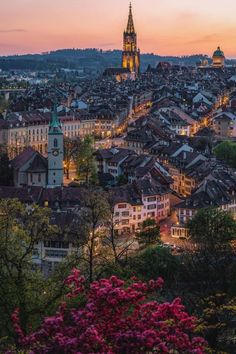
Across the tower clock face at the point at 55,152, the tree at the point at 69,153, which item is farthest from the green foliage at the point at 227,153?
the tower clock face at the point at 55,152

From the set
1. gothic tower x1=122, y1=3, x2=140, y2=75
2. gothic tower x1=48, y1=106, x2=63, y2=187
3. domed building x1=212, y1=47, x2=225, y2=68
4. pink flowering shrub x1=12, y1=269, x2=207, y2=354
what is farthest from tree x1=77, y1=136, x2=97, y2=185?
domed building x1=212, y1=47, x2=225, y2=68

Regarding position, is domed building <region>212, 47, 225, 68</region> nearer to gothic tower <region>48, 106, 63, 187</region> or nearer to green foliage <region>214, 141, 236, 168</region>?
green foliage <region>214, 141, 236, 168</region>

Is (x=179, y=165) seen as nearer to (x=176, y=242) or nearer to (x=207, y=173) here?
(x=207, y=173)

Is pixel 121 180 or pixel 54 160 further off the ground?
pixel 54 160

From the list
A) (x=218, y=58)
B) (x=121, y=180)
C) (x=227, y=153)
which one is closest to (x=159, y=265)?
(x=121, y=180)

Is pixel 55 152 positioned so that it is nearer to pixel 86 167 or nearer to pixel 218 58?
pixel 86 167

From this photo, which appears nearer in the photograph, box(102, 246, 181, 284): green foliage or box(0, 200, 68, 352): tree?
box(0, 200, 68, 352): tree

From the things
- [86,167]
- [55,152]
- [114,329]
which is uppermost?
[114,329]
